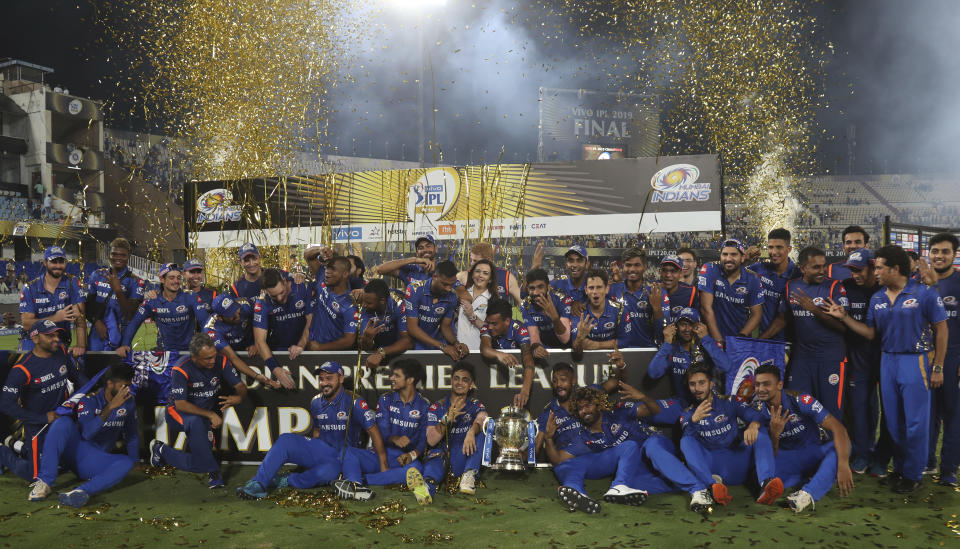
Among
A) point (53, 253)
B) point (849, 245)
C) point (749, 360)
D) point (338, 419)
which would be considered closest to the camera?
point (338, 419)

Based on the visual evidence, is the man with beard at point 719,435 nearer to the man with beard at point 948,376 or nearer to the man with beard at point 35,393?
the man with beard at point 948,376

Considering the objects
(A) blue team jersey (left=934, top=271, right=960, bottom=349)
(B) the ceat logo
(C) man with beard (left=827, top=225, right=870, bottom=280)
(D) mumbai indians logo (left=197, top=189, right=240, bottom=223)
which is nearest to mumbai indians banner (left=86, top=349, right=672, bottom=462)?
(C) man with beard (left=827, top=225, right=870, bottom=280)

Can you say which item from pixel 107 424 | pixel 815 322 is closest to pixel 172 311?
pixel 107 424

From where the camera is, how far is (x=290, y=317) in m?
7.27

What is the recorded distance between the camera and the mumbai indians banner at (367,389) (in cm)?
645

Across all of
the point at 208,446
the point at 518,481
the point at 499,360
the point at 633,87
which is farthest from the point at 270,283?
the point at 633,87

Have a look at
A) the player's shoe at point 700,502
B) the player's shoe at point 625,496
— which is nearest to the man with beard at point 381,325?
the player's shoe at point 625,496

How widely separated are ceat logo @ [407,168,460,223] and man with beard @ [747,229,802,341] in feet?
33.2

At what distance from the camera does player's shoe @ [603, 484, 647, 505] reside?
17.3 feet

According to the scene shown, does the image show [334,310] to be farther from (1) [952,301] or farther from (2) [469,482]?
(1) [952,301]

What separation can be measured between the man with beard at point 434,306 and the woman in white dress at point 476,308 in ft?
0.40

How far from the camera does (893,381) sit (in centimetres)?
581

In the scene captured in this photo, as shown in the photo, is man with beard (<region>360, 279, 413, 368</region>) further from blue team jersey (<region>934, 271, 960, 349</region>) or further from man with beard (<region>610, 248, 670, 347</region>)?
blue team jersey (<region>934, 271, 960, 349</region>)

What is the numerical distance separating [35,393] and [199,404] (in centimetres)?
144
